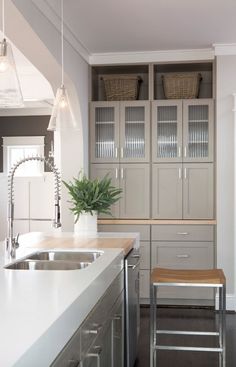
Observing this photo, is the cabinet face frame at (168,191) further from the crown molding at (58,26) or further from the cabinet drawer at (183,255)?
the crown molding at (58,26)

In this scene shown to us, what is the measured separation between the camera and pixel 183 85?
16.5ft

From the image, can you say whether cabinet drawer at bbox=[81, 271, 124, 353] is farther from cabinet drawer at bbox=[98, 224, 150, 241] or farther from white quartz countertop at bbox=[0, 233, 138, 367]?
cabinet drawer at bbox=[98, 224, 150, 241]

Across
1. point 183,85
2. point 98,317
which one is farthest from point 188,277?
point 183,85

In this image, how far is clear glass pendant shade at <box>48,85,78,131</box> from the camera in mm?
2994

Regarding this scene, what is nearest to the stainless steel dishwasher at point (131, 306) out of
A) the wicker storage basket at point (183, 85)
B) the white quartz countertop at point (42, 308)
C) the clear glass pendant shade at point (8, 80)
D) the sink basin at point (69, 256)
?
the sink basin at point (69, 256)

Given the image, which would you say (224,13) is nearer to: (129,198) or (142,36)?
(142,36)

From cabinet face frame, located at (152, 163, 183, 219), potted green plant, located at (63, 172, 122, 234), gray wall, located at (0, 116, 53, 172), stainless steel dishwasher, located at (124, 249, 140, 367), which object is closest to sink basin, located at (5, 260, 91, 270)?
stainless steel dishwasher, located at (124, 249, 140, 367)

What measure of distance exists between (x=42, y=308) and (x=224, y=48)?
3998mm

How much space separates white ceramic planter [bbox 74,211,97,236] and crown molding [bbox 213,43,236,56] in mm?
2255

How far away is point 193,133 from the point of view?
4949 millimetres

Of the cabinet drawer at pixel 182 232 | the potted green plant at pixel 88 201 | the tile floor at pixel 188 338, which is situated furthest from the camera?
the cabinet drawer at pixel 182 232

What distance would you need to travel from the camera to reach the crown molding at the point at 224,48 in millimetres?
4705

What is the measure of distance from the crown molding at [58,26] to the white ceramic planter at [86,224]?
5.14ft

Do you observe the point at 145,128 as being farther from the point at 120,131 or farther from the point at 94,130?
the point at 94,130
